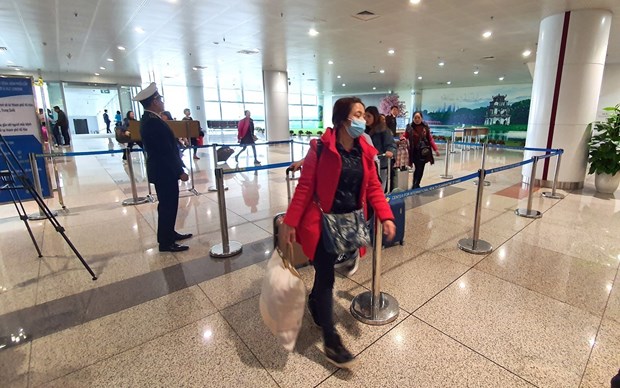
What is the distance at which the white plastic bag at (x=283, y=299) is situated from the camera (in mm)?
1843

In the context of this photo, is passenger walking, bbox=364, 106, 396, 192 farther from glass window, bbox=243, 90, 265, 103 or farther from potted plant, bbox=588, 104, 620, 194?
glass window, bbox=243, 90, 265, 103

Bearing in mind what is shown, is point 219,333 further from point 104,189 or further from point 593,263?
point 104,189

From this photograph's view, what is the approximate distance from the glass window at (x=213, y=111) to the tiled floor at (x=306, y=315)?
23.5m

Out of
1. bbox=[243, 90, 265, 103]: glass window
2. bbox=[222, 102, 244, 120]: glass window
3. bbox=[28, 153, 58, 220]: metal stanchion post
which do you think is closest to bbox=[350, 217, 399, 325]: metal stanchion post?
bbox=[28, 153, 58, 220]: metal stanchion post

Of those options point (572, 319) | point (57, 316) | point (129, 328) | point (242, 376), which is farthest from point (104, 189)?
point (572, 319)

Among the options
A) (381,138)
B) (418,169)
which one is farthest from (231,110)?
A: (381,138)

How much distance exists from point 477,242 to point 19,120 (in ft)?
22.0

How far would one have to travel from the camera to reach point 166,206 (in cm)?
365

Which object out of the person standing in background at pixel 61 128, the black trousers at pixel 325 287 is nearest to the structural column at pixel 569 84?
the black trousers at pixel 325 287

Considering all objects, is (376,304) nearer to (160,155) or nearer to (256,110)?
(160,155)

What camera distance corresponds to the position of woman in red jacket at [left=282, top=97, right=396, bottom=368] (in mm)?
1860

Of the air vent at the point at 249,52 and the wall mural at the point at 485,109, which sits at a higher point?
the air vent at the point at 249,52

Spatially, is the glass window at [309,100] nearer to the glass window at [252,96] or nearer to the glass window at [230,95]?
the glass window at [252,96]

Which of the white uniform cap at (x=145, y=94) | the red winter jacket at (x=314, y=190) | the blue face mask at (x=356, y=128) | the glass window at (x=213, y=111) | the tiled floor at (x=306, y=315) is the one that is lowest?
the tiled floor at (x=306, y=315)
